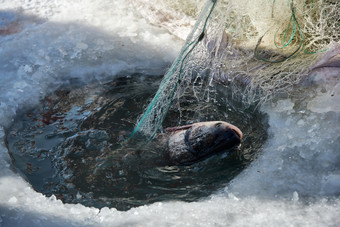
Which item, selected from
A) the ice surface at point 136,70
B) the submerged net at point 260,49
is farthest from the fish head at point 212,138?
the submerged net at point 260,49

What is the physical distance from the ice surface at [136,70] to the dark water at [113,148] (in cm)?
14

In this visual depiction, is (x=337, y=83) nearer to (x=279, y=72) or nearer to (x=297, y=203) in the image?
(x=279, y=72)

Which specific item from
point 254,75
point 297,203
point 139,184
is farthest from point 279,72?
point 139,184

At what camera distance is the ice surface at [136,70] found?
97.3 inches

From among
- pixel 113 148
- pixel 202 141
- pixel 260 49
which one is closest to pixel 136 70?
pixel 113 148

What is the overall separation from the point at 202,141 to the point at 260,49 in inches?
51.9

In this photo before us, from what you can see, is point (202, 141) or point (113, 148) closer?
point (202, 141)

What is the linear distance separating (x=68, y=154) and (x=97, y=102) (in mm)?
720

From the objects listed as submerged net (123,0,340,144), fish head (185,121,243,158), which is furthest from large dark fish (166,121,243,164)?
submerged net (123,0,340,144)

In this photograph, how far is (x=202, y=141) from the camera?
2945 millimetres

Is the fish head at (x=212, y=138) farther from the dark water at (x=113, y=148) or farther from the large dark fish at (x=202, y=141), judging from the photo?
the dark water at (x=113, y=148)

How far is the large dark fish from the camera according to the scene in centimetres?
290

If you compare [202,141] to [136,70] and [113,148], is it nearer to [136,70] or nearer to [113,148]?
[113,148]

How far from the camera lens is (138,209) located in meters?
2.55
